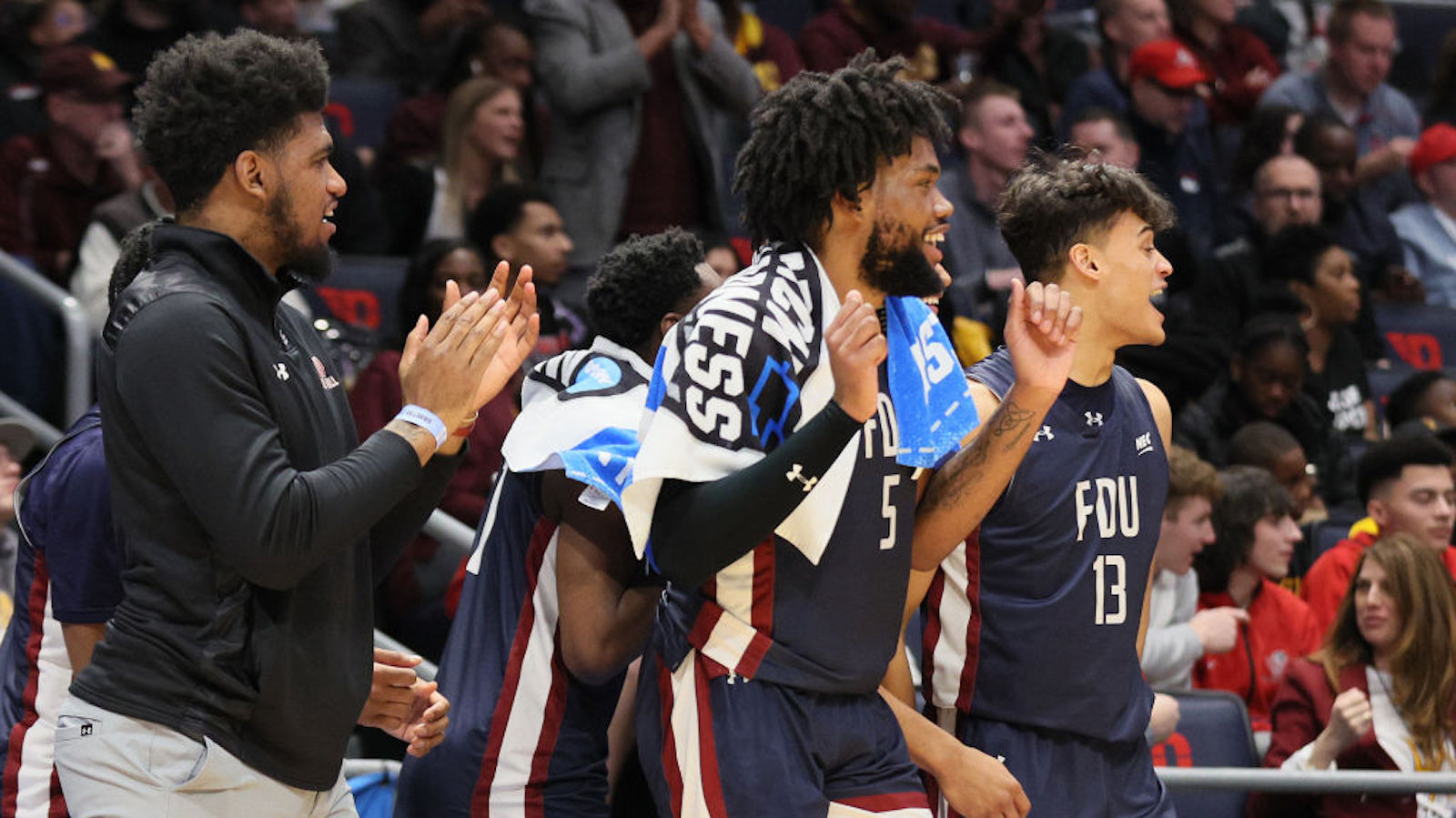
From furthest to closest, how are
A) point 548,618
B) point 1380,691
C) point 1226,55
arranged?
1. point 1226,55
2. point 1380,691
3. point 548,618

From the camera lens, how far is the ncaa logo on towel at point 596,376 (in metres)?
3.64

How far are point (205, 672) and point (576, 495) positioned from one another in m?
0.96

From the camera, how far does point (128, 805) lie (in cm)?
263

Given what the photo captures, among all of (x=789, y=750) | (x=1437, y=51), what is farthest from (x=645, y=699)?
(x=1437, y=51)

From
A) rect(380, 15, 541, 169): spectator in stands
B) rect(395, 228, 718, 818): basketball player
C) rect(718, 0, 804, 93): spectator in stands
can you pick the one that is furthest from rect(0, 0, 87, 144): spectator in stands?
rect(395, 228, 718, 818): basketball player

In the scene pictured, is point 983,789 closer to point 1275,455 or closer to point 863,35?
point 1275,455

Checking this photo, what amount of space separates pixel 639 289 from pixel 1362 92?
296 inches

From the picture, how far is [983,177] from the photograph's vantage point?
333 inches

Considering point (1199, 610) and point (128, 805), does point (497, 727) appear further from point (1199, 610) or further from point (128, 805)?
point (1199, 610)

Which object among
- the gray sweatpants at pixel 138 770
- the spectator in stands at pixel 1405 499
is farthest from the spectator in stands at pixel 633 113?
the gray sweatpants at pixel 138 770

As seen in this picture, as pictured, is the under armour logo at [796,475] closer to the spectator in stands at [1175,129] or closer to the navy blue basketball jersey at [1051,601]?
the navy blue basketball jersey at [1051,601]

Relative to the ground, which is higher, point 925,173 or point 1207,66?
point 925,173

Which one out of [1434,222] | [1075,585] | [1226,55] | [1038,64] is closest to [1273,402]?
[1434,222]

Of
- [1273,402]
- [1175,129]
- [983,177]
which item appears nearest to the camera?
[1273,402]
